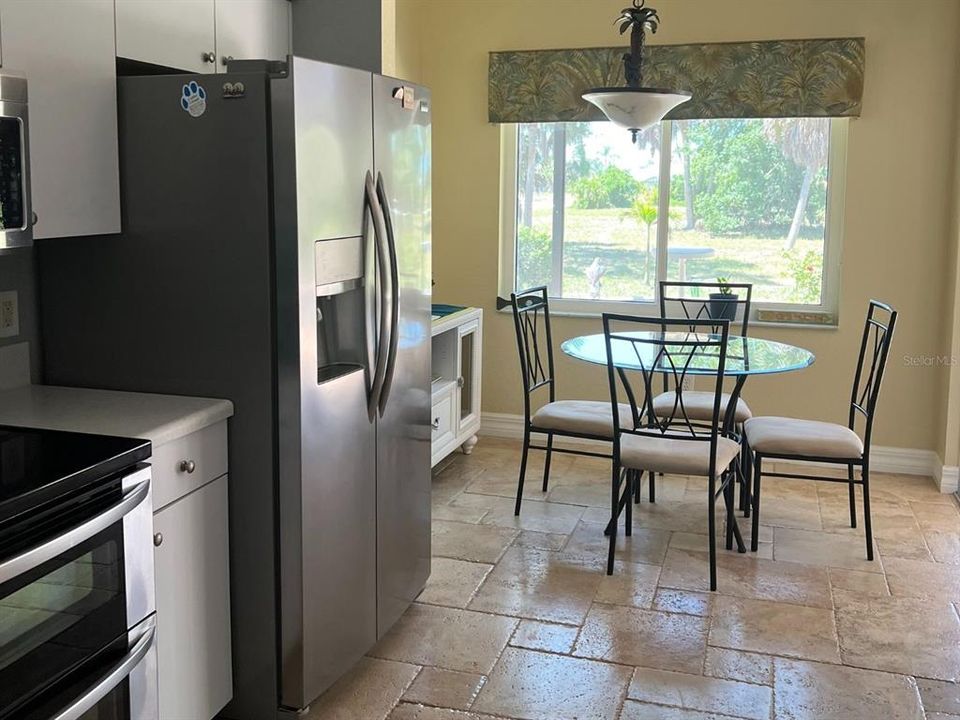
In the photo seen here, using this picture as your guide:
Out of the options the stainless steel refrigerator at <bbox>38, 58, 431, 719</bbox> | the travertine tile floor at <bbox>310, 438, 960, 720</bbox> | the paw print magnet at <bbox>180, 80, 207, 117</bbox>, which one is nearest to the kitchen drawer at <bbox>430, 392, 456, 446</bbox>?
the travertine tile floor at <bbox>310, 438, 960, 720</bbox>

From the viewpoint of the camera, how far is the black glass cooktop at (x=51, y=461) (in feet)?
5.96

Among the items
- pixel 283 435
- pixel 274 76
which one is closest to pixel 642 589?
pixel 283 435

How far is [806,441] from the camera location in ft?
12.8

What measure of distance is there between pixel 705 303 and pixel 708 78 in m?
1.13

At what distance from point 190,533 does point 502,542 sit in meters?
1.87

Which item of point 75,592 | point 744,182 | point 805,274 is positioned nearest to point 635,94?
point 744,182

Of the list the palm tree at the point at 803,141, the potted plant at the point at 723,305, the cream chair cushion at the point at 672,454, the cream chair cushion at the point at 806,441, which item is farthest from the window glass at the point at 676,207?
the cream chair cushion at the point at 672,454

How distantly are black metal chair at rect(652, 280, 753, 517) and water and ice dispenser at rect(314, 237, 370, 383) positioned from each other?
74.7 inches

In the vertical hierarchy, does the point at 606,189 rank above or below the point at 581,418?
above

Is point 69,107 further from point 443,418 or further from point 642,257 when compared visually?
point 642,257

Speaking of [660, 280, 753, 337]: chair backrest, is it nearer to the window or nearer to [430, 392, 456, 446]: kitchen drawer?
the window

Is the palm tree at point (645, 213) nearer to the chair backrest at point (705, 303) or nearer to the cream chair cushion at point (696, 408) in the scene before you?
the chair backrest at point (705, 303)

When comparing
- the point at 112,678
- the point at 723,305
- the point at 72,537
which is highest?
the point at 723,305

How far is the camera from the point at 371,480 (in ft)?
9.69
